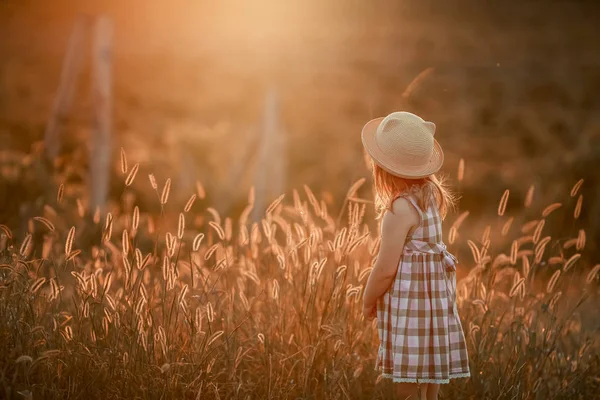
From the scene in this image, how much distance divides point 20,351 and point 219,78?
8.89m

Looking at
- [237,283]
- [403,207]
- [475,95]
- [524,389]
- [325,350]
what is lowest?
[524,389]

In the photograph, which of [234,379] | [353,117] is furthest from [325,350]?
[353,117]

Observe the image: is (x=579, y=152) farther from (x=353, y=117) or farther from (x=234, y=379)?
(x=234, y=379)

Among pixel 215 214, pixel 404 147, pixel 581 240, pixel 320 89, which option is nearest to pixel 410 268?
pixel 404 147

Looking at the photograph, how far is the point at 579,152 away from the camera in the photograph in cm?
818

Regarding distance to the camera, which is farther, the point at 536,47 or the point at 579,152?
the point at 536,47

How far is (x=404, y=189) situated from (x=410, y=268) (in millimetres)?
259

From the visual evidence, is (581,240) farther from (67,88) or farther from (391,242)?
(67,88)

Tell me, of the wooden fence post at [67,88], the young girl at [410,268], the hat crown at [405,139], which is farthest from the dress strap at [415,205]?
the wooden fence post at [67,88]

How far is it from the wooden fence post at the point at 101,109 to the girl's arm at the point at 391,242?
13.7 ft

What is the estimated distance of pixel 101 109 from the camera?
6125mm

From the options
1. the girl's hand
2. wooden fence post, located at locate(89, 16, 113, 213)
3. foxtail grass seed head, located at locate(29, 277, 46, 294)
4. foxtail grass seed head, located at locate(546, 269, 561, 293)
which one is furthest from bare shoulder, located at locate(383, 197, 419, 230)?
wooden fence post, located at locate(89, 16, 113, 213)

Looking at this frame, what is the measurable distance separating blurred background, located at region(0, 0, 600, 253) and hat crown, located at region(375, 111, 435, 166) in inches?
192

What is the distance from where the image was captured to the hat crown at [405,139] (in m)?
2.33
